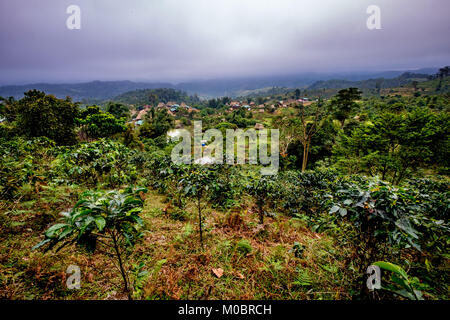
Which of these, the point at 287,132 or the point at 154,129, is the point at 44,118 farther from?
the point at 154,129

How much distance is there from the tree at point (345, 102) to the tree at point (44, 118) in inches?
1348

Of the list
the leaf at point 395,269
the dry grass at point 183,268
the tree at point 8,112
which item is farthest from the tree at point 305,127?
the tree at point 8,112

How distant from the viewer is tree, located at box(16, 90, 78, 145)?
11.6m

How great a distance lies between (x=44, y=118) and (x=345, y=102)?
37.1 metres

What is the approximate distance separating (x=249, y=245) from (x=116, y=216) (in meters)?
2.45

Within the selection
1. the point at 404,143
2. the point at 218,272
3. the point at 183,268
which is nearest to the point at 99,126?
the point at 183,268

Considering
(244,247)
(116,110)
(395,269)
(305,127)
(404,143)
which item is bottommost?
(244,247)

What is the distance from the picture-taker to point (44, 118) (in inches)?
470

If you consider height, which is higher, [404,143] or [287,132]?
[287,132]

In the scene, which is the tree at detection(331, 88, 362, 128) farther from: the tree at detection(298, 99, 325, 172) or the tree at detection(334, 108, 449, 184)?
the tree at detection(334, 108, 449, 184)

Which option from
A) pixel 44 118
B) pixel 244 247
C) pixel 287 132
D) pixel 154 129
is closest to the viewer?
pixel 244 247

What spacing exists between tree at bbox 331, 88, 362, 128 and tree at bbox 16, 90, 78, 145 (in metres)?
34.2
